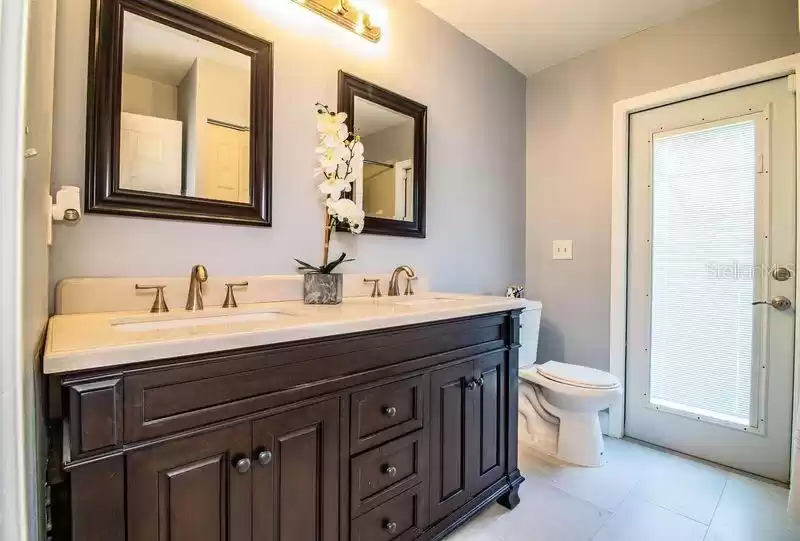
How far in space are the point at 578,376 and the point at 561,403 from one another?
6.4 inches

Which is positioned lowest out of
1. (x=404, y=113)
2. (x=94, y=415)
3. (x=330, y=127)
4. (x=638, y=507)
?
(x=638, y=507)

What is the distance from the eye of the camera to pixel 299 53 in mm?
1513

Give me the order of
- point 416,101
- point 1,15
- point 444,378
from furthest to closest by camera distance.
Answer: point 416,101 → point 444,378 → point 1,15

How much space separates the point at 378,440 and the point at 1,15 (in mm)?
1063

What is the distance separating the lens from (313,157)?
5.09ft

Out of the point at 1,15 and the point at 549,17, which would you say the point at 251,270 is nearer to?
the point at 1,15

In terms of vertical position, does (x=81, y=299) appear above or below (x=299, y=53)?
below

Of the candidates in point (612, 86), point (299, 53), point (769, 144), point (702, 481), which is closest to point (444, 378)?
point (299, 53)

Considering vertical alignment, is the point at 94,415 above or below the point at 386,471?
above

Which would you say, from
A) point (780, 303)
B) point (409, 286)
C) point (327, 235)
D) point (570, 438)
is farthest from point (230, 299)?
point (780, 303)

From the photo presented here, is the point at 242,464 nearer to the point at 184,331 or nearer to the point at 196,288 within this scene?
the point at 184,331

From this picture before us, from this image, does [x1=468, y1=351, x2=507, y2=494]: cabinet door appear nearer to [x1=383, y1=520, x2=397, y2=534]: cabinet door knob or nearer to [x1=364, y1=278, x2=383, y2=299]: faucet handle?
[x1=383, y1=520, x2=397, y2=534]: cabinet door knob

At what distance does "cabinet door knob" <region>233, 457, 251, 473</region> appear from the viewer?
810 millimetres

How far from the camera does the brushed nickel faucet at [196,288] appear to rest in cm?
118
